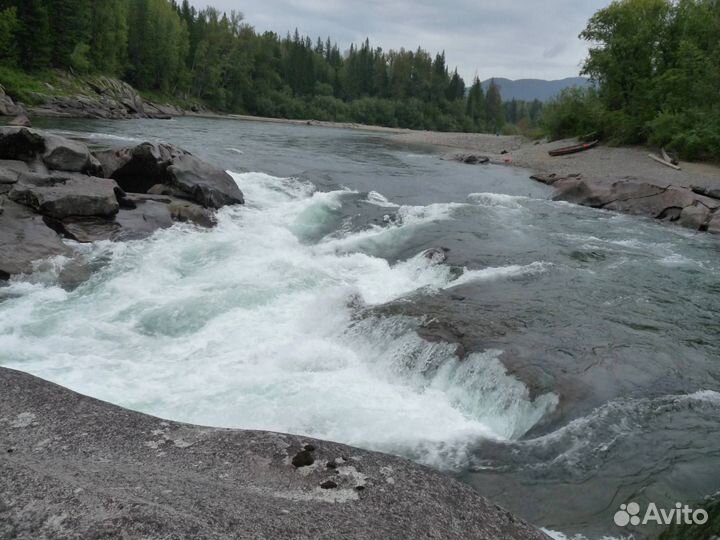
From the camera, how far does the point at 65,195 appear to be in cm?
1233

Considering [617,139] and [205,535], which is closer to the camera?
[205,535]

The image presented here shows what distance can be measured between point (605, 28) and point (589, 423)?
42.9m

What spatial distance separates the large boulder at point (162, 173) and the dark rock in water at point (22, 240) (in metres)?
4.12

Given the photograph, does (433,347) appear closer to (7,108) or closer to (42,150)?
(42,150)

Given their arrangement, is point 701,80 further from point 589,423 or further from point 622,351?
point 589,423

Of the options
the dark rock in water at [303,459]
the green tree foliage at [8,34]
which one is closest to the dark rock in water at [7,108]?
the green tree foliage at [8,34]

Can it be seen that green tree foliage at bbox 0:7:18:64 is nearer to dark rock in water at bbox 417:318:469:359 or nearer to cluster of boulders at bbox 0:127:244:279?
cluster of boulders at bbox 0:127:244:279

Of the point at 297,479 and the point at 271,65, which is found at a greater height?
the point at 271,65

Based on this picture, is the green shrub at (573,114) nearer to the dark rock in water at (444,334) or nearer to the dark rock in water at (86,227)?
the dark rock in water at (444,334)

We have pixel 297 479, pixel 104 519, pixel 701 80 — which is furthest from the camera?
pixel 701 80

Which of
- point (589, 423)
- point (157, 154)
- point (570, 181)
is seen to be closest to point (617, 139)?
point (570, 181)

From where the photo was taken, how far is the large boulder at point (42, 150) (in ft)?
45.6

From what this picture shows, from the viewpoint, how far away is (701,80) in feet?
104

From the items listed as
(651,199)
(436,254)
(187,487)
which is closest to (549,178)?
(651,199)
